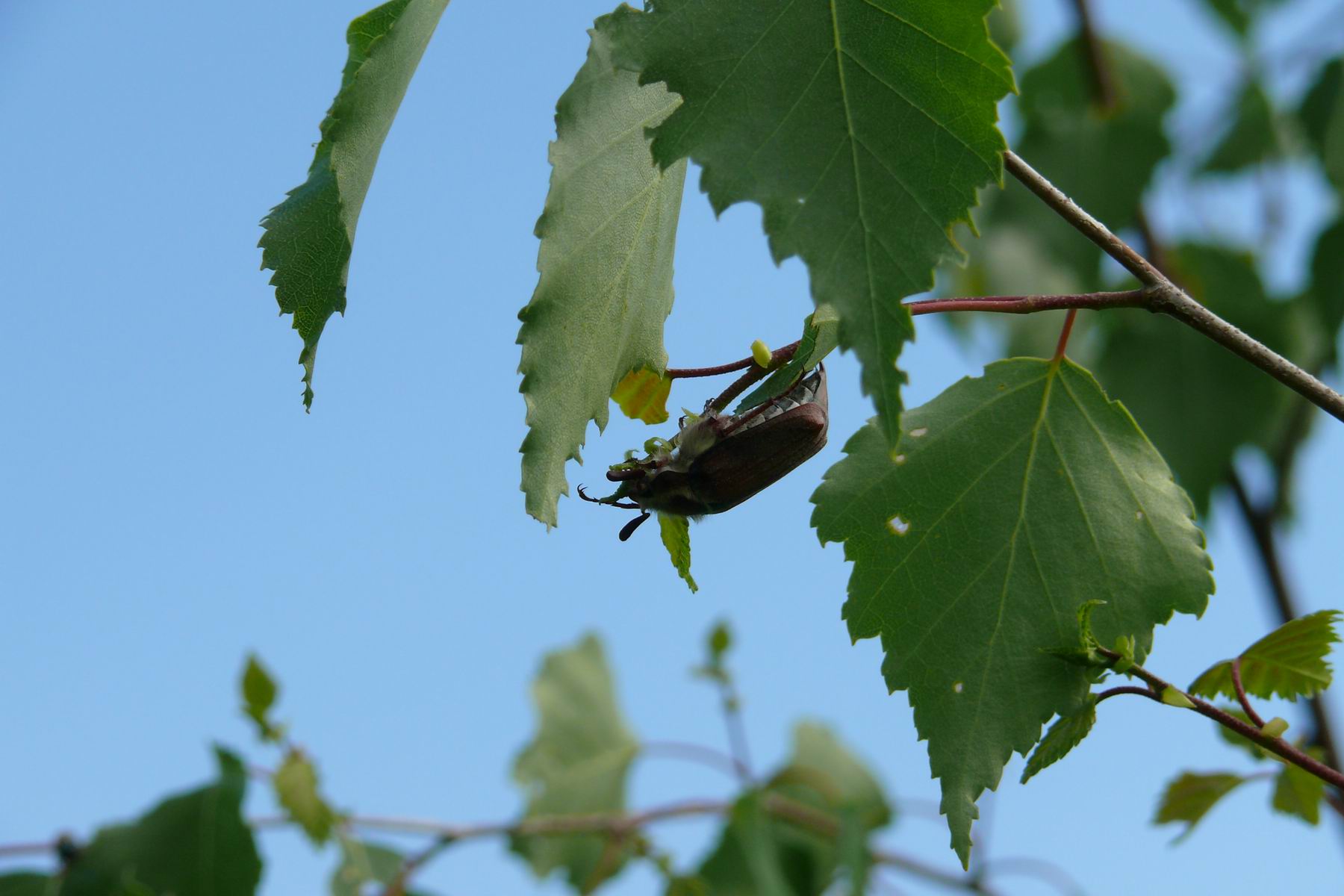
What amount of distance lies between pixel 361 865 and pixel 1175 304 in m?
1.50

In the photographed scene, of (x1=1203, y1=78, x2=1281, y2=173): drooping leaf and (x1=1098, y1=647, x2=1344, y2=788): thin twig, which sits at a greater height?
(x1=1203, y1=78, x2=1281, y2=173): drooping leaf

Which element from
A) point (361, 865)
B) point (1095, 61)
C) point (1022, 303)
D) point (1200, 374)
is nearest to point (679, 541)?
point (1022, 303)

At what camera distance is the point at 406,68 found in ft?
2.28

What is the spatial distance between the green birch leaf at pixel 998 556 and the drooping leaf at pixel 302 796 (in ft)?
3.60

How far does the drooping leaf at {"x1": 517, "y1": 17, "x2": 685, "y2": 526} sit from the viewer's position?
2.24 ft

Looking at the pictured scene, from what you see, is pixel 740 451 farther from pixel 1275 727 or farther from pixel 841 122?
pixel 1275 727

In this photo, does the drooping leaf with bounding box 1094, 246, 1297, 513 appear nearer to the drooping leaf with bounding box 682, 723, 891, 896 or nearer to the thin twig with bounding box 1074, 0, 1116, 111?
the thin twig with bounding box 1074, 0, 1116, 111

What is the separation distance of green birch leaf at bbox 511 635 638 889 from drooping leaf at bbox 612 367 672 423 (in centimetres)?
135

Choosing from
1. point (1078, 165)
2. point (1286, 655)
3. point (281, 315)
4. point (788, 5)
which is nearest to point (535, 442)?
point (281, 315)

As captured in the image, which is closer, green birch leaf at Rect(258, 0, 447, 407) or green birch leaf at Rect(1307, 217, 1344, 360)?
green birch leaf at Rect(258, 0, 447, 407)

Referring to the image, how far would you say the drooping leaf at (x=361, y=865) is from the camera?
1740 mm

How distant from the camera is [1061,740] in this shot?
2.29 feet

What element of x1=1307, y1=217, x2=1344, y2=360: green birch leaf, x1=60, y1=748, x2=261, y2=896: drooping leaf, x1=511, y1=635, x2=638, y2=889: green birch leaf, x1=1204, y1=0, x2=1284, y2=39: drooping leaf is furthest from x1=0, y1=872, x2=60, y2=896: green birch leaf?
x1=1204, y1=0, x2=1284, y2=39: drooping leaf

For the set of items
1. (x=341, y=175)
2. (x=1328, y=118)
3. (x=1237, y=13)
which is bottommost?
(x=341, y=175)
